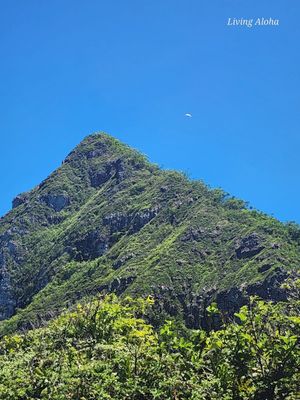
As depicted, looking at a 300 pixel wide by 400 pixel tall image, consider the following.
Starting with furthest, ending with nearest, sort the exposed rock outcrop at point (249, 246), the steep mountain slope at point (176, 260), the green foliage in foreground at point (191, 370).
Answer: the exposed rock outcrop at point (249, 246) < the steep mountain slope at point (176, 260) < the green foliage in foreground at point (191, 370)

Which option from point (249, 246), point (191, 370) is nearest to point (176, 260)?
point (249, 246)

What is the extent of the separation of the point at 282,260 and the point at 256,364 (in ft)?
387

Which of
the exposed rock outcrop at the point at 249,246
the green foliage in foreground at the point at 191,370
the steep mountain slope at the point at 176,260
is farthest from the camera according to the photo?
the exposed rock outcrop at the point at 249,246

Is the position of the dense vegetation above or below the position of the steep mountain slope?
below

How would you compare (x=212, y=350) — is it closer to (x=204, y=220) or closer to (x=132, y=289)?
(x=132, y=289)

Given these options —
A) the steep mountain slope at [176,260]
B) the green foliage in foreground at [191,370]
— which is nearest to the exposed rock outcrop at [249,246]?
the steep mountain slope at [176,260]


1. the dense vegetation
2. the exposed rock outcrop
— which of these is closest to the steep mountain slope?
the exposed rock outcrop

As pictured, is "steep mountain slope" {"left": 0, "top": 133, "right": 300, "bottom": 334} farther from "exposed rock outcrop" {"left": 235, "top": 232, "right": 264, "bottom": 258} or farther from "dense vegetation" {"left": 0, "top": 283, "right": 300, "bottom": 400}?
"dense vegetation" {"left": 0, "top": 283, "right": 300, "bottom": 400}

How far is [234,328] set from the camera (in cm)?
1412

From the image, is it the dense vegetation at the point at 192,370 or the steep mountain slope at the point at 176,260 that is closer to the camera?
the dense vegetation at the point at 192,370

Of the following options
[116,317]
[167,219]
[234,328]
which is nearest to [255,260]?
[167,219]

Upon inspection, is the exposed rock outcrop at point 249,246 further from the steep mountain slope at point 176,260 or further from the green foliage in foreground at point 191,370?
the green foliage in foreground at point 191,370

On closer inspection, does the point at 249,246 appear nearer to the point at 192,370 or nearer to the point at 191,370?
the point at 192,370

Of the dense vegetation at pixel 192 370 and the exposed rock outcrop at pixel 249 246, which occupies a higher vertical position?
the exposed rock outcrop at pixel 249 246
